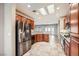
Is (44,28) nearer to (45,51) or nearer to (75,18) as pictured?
(45,51)

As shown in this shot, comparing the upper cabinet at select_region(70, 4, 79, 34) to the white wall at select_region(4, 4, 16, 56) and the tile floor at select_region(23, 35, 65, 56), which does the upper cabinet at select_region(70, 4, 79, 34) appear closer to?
the white wall at select_region(4, 4, 16, 56)

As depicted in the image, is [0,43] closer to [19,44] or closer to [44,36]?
[19,44]

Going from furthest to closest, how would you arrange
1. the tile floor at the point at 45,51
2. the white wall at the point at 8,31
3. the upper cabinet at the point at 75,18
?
the tile floor at the point at 45,51 < the white wall at the point at 8,31 < the upper cabinet at the point at 75,18

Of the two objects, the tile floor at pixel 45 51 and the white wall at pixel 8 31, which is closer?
the white wall at pixel 8 31

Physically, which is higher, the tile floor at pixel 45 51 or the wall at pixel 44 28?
the wall at pixel 44 28

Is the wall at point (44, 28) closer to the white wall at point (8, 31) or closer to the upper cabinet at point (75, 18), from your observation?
the white wall at point (8, 31)

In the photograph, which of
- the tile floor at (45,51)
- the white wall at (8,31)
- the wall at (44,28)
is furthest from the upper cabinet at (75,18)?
the wall at (44,28)

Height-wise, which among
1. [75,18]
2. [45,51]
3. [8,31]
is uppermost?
[75,18]

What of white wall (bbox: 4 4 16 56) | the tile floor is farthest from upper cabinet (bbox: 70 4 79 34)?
the tile floor

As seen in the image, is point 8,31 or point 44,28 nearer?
point 8,31

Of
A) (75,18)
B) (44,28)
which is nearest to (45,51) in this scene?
(75,18)

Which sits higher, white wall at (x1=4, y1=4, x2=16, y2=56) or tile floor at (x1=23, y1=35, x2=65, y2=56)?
white wall at (x1=4, y1=4, x2=16, y2=56)

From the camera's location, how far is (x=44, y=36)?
1120 cm

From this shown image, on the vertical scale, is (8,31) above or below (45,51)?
above
